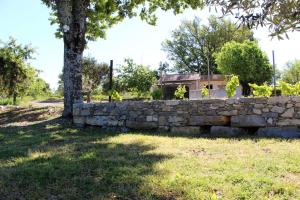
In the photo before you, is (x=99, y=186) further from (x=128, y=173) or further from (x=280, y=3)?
(x=280, y=3)

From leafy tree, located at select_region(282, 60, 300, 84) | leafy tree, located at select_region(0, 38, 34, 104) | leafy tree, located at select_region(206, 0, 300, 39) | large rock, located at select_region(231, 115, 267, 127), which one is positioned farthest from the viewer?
leafy tree, located at select_region(282, 60, 300, 84)

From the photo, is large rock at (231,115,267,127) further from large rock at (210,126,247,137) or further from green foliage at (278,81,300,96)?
green foliage at (278,81,300,96)

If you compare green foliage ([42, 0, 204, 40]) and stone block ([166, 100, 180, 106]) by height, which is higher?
green foliage ([42, 0, 204, 40])

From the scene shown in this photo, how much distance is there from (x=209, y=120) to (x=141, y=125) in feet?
6.57

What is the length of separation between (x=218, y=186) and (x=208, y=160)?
1510 millimetres

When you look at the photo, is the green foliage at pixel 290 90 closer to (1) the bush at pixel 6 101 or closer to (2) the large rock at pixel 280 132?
(2) the large rock at pixel 280 132

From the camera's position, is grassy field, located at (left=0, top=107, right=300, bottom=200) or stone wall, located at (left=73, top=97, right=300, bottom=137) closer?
grassy field, located at (left=0, top=107, right=300, bottom=200)

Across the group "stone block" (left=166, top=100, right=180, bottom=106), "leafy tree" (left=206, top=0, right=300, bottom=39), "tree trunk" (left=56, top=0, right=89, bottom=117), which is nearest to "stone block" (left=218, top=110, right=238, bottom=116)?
"stone block" (left=166, top=100, right=180, bottom=106)

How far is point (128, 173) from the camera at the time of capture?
18.6 feet

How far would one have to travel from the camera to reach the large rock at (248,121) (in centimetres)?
944

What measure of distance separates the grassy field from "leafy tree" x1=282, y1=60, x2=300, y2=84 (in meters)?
48.6

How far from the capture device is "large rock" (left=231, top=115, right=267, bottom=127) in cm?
944

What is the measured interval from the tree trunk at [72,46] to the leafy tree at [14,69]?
878 centimetres

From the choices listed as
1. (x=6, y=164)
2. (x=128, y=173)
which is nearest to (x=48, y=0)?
(x=6, y=164)
